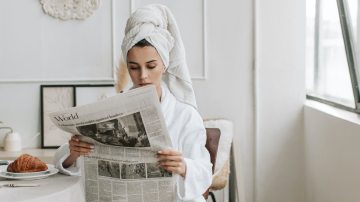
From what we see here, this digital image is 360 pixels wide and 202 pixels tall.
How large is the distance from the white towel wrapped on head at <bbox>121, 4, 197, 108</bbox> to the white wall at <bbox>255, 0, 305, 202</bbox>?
1878 millimetres

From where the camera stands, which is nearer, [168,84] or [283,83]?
[168,84]

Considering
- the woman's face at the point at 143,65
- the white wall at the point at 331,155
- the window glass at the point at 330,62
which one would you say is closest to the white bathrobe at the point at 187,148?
the woman's face at the point at 143,65

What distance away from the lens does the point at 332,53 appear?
13.1 ft

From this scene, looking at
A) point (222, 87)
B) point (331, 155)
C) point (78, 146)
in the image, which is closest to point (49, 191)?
point (78, 146)

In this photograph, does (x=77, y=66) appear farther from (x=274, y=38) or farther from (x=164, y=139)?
(x=164, y=139)

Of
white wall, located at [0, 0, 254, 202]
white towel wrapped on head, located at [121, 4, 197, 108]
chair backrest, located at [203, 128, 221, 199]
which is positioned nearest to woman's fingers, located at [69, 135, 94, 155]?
white towel wrapped on head, located at [121, 4, 197, 108]

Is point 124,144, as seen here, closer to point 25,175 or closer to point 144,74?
point 144,74

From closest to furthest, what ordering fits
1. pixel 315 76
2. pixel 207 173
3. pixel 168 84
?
pixel 207 173
pixel 168 84
pixel 315 76

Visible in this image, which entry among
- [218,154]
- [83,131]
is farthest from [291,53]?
[83,131]

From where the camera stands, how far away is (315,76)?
4457 mm

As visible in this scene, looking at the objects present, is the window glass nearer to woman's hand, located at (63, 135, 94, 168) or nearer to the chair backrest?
the chair backrest

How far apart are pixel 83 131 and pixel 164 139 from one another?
0.25 m

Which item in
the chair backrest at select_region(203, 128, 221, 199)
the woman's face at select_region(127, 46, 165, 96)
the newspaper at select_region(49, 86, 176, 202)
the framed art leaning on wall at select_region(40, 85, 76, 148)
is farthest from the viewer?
the framed art leaning on wall at select_region(40, 85, 76, 148)

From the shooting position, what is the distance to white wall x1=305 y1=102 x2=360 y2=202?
3.19 m
